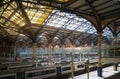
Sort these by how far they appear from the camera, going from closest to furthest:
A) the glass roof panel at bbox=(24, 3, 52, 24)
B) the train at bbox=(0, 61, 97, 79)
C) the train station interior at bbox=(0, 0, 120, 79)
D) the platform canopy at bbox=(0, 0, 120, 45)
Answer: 1. the platform canopy at bbox=(0, 0, 120, 45)
2. the train station interior at bbox=(0, 0, 120, 79)
3. the train at bbox=(0, 61, 97, 79)
4. the glass roof panel at bbox=(24, 3, 52, 24)

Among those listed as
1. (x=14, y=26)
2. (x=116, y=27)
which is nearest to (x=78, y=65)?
(x=116, y=27)

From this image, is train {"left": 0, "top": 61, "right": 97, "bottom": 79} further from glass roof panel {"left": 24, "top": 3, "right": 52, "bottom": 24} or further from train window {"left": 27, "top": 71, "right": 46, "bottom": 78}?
glass roof panel {"left": 24, "top": 3, "right": 52, "bottom": 24}

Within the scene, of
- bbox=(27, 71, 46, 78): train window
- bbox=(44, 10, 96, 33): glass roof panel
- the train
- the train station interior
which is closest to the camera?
the train station interior

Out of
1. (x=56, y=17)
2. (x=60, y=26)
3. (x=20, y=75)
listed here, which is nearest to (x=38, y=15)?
(x=56, y=17)

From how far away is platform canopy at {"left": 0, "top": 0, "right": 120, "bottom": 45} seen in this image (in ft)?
56.0

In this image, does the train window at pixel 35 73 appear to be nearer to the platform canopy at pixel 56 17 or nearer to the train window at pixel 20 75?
the train window at pixel 20 75

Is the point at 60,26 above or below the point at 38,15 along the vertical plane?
below

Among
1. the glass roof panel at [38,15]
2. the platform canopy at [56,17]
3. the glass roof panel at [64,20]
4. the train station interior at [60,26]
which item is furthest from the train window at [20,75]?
the glass roof panel at [64,20]

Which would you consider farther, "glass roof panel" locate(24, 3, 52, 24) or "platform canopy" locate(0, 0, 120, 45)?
"glass roof panel" locate(24, 3, 52, 24)

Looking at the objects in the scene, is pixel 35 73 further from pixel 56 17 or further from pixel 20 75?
pixel 56 17

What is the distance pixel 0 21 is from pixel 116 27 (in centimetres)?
2218

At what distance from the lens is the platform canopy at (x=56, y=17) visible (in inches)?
672

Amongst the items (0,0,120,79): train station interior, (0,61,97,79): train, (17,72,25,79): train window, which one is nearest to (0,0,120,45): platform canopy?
(0,0,120,79): train station interior

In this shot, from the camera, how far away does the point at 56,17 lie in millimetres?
28578
